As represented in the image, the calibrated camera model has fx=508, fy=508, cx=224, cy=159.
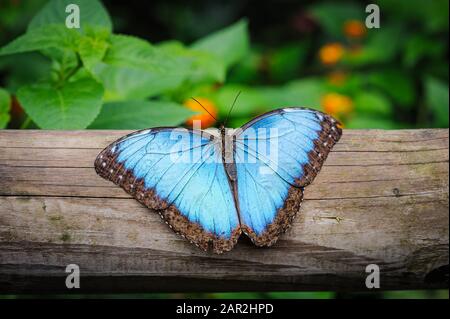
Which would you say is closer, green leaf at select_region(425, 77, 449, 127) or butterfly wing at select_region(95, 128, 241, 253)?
butterfly wing at select_region(95, 128, 241, 253)

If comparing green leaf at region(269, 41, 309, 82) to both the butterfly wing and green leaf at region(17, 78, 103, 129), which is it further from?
the butterfly wing

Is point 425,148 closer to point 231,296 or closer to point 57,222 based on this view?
point 231,296

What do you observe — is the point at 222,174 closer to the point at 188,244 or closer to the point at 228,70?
the point at 188,244

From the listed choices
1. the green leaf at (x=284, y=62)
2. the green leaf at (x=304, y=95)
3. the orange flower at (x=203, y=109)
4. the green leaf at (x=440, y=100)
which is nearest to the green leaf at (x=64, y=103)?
the orange flower at (x=203, y=109)

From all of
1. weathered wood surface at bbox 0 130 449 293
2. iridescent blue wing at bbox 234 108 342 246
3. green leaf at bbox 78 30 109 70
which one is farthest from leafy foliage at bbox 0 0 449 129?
iridescent blue wing at bbox 234 108 342 246

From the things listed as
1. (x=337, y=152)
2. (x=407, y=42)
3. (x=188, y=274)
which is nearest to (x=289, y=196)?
(x=337, y=152)
